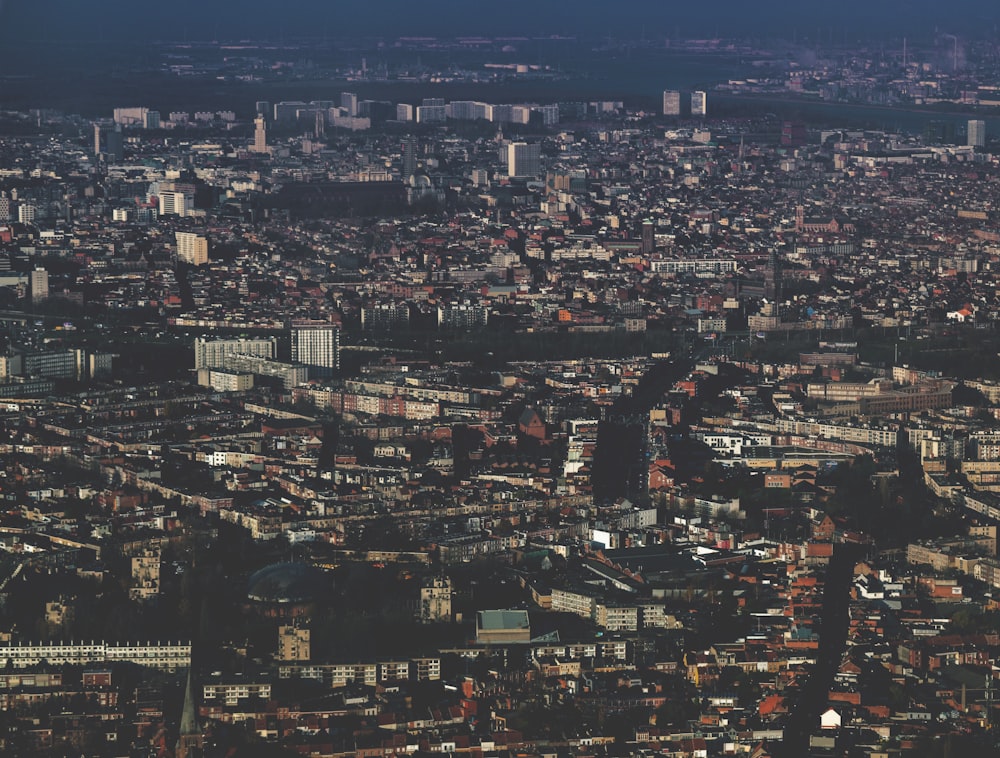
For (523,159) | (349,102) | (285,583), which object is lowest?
(523,159)

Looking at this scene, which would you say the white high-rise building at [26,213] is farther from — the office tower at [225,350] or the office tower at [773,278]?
the office tower at [225,350]

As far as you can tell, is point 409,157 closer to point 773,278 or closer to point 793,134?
point 793,134

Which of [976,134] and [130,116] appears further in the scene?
[130,116]

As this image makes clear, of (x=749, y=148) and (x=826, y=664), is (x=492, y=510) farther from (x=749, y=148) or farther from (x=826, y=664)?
(x=749, y=148)

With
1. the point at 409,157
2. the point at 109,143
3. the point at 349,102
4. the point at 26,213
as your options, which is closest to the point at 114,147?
the point at 109,143

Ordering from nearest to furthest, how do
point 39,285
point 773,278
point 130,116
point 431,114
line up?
point 39,285 < point 773,278 < point 130,116 < point 431,114

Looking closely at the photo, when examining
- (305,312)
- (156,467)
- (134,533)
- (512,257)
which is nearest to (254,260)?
(512,257)

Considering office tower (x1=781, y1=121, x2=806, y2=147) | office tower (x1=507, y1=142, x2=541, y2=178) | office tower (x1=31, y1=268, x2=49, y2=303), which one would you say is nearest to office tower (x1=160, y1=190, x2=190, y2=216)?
office tower (x1=507, y1=142, x2=541, y2=178)
